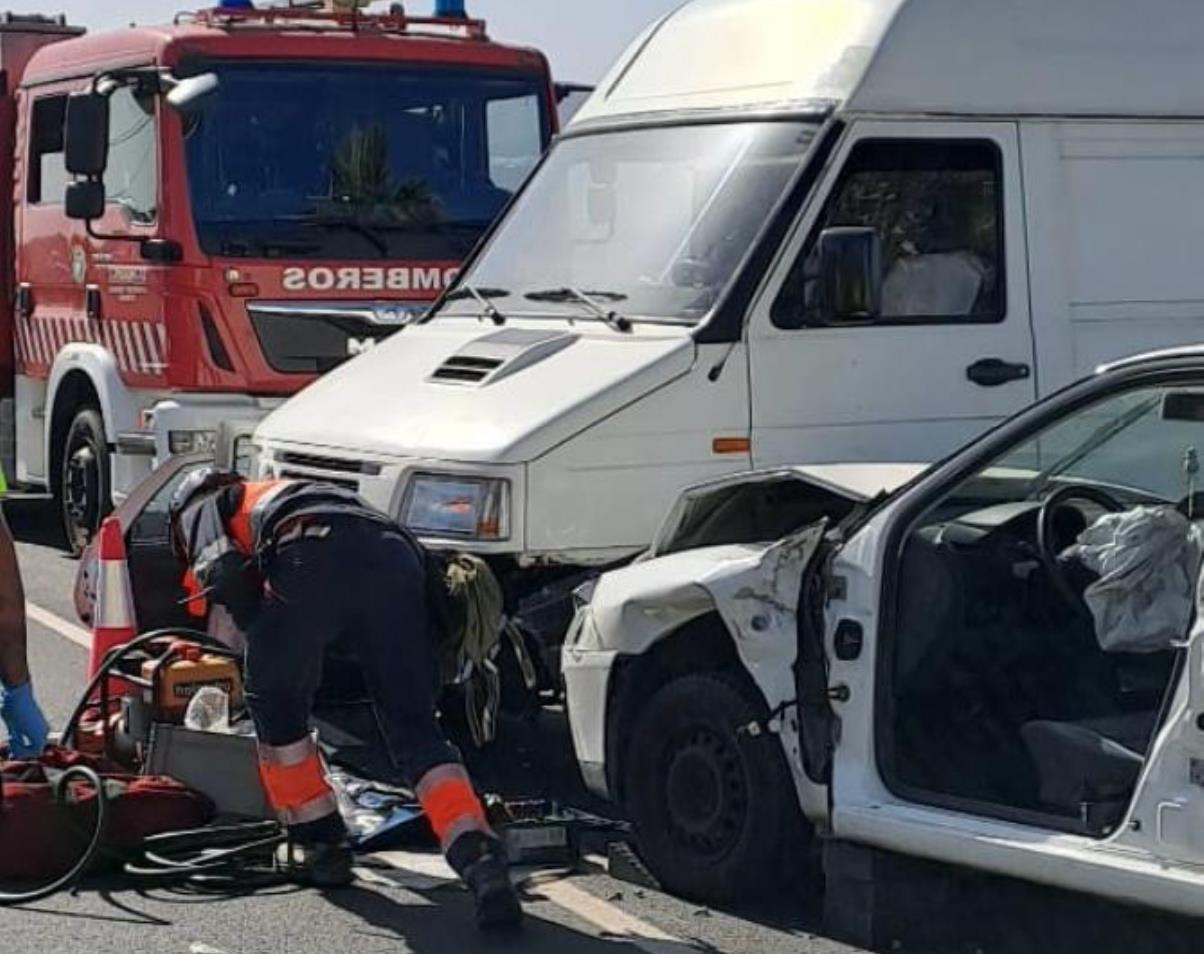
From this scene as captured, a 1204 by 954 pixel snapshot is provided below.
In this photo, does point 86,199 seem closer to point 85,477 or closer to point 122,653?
point 85,477

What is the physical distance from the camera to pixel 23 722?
7.69 m

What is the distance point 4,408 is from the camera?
14.6m

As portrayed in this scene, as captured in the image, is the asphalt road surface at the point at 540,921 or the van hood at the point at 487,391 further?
the van hood at the point at 487,391

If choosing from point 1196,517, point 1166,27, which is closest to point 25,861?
point 1196,517

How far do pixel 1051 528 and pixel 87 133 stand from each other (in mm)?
7285

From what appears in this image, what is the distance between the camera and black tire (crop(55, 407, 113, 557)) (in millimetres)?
12758

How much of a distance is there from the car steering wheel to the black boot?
1592 mm

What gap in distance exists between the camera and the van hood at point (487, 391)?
754cm

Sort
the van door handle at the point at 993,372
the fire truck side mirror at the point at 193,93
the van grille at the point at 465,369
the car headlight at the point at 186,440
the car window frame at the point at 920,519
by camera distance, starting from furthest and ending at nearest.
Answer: the car headlight at the point at 186,440 → the fire truck side mirror at the point at 193,93 → the van door handle at the point at 993,372 → the van grille at the point at 465,369 → the car window frame at the point at 920,519

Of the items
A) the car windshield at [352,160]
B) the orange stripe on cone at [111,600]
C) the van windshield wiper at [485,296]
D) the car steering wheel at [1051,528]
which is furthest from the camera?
the car windshield at [352,160]

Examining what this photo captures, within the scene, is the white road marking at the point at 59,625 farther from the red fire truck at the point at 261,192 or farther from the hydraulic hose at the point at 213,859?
the hydraulic hose at the point at 213,859

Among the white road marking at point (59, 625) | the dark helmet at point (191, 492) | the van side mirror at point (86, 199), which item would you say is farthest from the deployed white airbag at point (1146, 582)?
the van side mirror at point (86, 199)

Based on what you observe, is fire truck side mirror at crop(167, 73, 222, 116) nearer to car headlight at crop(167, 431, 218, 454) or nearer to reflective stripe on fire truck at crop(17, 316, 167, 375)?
reflective stripe on fire truck at crop(17, 316, 167, 375)

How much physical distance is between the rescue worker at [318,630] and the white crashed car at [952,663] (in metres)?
0.55
